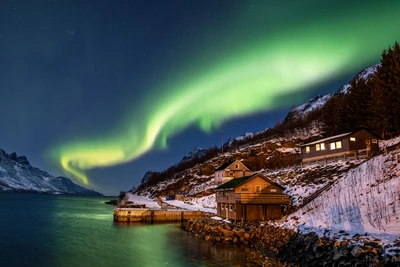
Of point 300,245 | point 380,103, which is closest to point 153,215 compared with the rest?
point 300,245

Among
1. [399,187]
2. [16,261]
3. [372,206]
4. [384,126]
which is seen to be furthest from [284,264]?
[384,126]

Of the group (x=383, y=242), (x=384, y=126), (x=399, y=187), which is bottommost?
(x=383, y=242)

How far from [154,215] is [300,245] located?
4540 cm

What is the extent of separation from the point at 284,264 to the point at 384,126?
4946 centimetres

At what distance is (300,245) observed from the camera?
28.1 m

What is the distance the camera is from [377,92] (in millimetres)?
61531

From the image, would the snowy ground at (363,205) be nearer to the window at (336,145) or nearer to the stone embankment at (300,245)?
the stone embankment at (300,245)

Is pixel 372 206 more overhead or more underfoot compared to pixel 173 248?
more overhead

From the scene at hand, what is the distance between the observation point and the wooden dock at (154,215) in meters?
66.6

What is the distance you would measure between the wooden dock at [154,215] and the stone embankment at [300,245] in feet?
68.0

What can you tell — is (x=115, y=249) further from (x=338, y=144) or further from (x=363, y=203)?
(x=338, y=144)

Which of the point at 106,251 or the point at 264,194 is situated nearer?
the point at 106,251

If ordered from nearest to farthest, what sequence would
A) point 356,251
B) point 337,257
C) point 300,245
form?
point 356,251, point 337,257, point 300,245

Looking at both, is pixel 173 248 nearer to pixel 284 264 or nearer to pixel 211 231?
pixel 211 231
